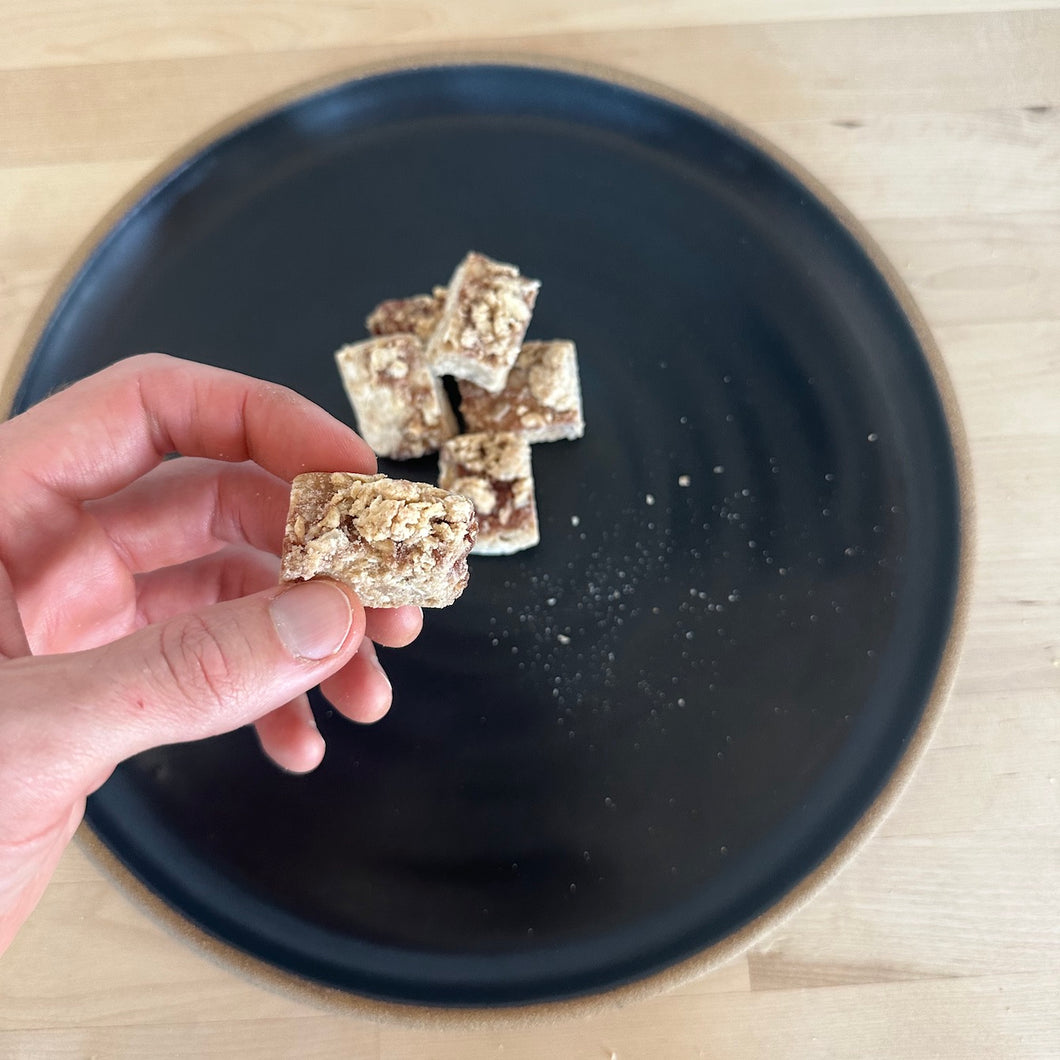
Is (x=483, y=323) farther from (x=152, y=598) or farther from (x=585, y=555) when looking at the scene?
(x=152, y=598)

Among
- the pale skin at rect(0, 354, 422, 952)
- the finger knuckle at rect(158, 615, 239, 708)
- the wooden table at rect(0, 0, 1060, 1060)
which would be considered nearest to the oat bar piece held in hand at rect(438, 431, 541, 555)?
the pale skin at rect(0, 354, 422, 952)

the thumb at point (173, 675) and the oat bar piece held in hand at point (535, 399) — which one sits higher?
the thumb at point (173, 675)

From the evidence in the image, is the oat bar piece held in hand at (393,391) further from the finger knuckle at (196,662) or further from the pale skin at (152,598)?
the finger knuckle at (196,662)

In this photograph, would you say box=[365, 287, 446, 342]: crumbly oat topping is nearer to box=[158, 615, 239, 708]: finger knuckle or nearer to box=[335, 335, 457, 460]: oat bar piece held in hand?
box=[335, 335, 457, 460]: oat bar piece held in hand

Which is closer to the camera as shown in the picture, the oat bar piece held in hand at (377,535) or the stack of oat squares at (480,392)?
the oat bar piece held in hand at (377,535)

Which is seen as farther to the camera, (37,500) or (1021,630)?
(1021,630)

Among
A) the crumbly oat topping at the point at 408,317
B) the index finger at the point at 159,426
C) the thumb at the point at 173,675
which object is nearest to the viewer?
the thumb at the point at 173,675

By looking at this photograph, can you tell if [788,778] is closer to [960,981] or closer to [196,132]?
[960,981]

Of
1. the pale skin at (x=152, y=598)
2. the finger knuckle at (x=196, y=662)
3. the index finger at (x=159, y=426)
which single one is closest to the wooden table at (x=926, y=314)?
the pale skin at (x=152, y=598)

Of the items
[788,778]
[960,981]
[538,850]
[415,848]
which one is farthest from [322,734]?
[960,981]

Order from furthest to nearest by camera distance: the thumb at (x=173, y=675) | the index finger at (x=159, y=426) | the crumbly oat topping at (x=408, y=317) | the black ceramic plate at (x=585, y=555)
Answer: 1. the crumbly oat topping at (x=408, y=317)
2. the black ceramic plate at (x=585, y=555)
3. the index finger at (x=159, y=426)
4. the thumb at (x=173, y=675)
